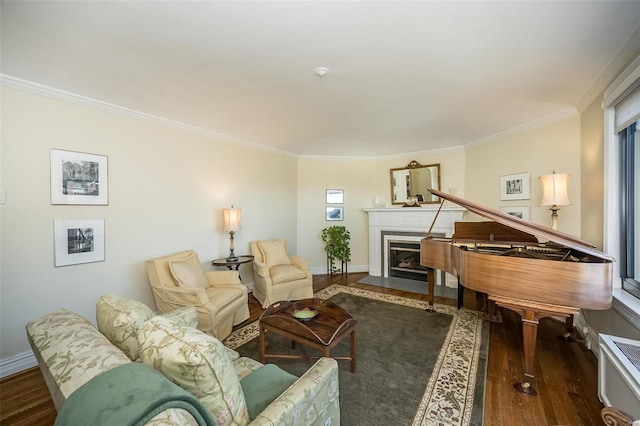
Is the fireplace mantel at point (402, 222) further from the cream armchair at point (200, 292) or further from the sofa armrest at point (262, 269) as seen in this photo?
the cream armchair at point (200, 292)

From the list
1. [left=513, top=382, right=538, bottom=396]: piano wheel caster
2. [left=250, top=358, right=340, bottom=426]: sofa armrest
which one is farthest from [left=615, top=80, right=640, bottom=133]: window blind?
[left=250, top=358, right=340, bottom=426]: sofa armrest

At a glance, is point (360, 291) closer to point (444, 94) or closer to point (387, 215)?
point (387, 215)

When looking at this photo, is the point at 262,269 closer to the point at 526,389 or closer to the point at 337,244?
the point at 337,244

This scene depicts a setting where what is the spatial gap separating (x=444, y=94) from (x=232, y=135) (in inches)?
117

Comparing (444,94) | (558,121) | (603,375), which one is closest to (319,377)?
(603,375)

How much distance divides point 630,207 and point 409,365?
7.82 ft

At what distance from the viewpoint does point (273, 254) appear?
411 cm

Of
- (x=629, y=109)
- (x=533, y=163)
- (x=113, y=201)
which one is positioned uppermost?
(x=629, y=109)

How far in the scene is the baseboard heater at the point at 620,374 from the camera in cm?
138

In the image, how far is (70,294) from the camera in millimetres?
2641

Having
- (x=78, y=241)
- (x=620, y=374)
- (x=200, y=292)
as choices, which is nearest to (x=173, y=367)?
(x=200, y=292)

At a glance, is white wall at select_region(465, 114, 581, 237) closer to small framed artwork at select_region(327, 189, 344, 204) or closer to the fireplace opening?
the fireplace opening

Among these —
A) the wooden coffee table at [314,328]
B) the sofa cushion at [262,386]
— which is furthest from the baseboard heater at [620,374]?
the sofa cushion at [262,386]

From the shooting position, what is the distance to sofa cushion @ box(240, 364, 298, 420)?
124 centimetres
